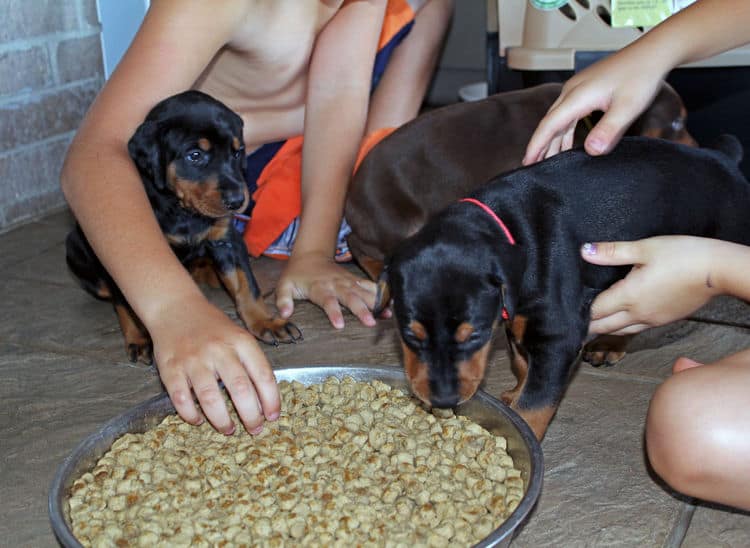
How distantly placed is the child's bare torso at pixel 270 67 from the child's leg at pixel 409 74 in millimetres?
363

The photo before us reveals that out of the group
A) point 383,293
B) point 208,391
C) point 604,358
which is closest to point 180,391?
point 208,391

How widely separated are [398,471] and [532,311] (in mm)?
409

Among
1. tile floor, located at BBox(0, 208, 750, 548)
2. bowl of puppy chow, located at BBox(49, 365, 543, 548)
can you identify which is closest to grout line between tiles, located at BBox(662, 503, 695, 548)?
tile floor, located at BBox(0, 208, 750, 548)

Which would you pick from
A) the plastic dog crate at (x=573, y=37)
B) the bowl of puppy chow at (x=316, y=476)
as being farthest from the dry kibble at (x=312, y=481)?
the plastic dog crate at (x=573, y=37)

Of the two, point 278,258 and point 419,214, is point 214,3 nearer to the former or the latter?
point 419,214

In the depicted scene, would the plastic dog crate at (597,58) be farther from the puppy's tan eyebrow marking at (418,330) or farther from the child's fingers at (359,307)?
the puppy's tan eyebrow marking at (418,330)

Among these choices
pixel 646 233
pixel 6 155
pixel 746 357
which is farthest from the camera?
pixel 6 155

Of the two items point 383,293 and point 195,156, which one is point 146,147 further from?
point 383,293

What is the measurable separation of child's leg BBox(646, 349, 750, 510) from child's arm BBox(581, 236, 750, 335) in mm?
179

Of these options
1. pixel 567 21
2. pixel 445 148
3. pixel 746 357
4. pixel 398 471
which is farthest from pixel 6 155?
pixel 746 357

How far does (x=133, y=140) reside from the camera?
90.1 inches

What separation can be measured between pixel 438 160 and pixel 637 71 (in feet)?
2.99

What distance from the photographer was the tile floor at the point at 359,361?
5.68 ft

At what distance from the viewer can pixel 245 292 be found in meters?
2.59
